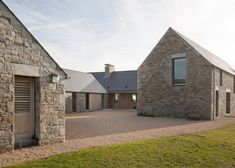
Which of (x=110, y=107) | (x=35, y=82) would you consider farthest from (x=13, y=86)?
(x=110, y=107)

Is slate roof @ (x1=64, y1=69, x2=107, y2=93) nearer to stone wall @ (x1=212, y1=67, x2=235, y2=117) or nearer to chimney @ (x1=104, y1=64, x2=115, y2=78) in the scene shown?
chimney @ (x1=104, y1=64, x2=115, y2=78)

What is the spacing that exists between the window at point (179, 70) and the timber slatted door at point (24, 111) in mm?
14069

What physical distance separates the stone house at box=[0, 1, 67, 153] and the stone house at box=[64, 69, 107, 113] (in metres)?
15.8

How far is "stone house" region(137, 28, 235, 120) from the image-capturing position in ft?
59.7

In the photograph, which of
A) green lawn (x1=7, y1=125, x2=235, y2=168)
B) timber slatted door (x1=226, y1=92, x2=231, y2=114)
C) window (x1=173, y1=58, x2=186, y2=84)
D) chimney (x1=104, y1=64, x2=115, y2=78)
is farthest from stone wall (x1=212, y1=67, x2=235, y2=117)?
chimney (x1=104, y1=64, x2=115, y2=78)

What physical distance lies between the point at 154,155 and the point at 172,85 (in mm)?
13274

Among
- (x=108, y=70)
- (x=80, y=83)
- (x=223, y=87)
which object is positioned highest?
(x=108, y=70)

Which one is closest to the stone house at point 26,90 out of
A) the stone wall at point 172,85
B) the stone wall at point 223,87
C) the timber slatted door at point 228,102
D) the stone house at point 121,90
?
the stone wall at point 172,85

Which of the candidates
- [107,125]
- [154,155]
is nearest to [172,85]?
[107,125]

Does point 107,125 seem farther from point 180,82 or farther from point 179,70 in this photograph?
point 179,70

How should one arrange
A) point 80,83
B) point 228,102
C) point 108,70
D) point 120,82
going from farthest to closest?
point 108,70
point 120,82
point 80,83
point 228,102

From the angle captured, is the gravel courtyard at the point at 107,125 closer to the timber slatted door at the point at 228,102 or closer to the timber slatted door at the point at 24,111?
the timber slatted door at the point at 24,111

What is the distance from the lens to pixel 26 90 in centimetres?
821

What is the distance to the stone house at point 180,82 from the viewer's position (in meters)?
18.2
